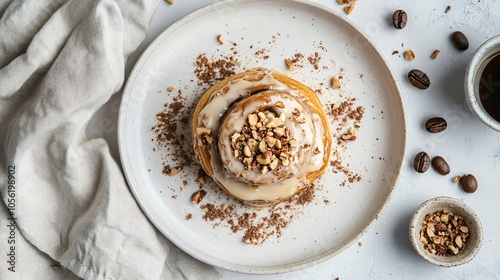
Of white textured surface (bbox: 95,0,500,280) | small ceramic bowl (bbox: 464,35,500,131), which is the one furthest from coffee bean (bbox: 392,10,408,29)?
small ceramic bowl (bbox: 464,35,500,131)

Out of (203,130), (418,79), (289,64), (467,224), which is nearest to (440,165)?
(467,224)

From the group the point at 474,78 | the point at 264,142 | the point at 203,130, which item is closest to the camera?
the point at 264,142

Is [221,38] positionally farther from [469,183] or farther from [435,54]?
[469,183]

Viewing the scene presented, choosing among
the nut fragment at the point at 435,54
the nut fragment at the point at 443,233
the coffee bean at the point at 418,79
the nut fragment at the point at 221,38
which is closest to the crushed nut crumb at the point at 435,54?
the nut fragment at the point at 435,54

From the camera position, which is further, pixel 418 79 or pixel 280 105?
pixel 418 79

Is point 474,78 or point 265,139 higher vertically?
point 474,78

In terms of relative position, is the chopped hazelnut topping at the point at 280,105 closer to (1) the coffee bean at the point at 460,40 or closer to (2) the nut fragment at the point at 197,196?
(2) the nut fragment at the point at 197,196

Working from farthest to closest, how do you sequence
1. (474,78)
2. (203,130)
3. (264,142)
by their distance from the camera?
(474,78), (203,130), (264,142)
